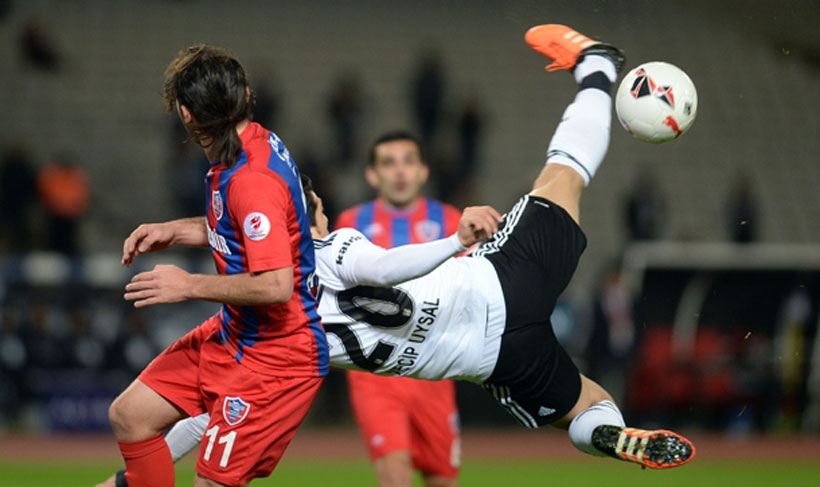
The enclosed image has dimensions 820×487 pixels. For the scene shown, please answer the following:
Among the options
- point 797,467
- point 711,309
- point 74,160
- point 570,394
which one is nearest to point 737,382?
point 711,309

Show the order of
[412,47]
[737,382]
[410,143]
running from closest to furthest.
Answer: [410,143]
[737,382]
[412,47]

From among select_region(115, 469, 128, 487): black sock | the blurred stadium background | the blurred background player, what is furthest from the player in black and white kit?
the blurred stadium background

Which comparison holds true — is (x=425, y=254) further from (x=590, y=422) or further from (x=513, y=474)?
(x=513, y=474)

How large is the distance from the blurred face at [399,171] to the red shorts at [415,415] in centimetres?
117

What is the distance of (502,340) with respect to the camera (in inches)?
201

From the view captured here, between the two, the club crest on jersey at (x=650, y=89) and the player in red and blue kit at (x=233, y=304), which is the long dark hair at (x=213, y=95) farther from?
the club crest on jersey at (x=650, y=89)

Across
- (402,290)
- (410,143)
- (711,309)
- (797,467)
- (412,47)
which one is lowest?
(797,467)

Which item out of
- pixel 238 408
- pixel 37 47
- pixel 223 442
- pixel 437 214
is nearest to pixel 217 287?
pixel 238 408

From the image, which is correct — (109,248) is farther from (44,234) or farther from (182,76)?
(182,76)

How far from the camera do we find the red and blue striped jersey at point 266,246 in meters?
4.38

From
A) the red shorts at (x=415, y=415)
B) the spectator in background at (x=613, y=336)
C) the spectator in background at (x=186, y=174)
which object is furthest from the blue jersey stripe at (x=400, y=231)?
the spectator in background at (x=186, y=174)

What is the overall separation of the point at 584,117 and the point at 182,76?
222 cm

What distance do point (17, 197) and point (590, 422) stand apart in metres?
10.00

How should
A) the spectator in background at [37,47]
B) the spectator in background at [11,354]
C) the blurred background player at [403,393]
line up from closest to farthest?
1. the blurred background player at [403,393]
2. the spectator in background at [11,354]
3. the spectator in background at [37,47]
